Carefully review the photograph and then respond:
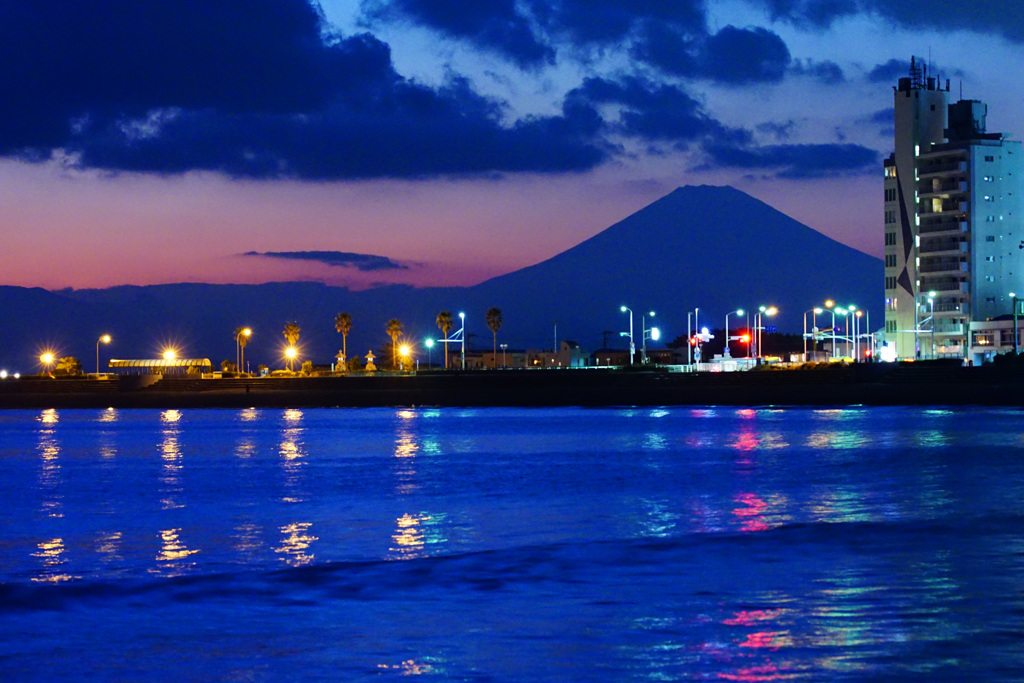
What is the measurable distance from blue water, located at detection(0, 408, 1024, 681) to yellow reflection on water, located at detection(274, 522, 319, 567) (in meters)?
0.09

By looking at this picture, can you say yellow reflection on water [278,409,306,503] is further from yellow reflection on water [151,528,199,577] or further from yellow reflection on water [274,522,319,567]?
yellow reflection on water [151,528,199,577]

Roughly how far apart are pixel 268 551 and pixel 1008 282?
11555 centimetres

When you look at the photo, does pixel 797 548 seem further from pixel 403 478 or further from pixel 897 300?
pixel 897 300

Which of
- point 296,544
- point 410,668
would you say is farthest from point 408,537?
point 410,668

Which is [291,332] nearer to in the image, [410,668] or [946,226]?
[946,226]

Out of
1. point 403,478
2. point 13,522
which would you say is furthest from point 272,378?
point 13,522

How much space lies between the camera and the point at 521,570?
17.7m

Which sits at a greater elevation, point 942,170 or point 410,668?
point 942,170

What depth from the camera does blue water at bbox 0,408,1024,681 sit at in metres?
12.0

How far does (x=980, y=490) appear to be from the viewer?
2864cm

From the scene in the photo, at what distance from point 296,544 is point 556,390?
9155 cm

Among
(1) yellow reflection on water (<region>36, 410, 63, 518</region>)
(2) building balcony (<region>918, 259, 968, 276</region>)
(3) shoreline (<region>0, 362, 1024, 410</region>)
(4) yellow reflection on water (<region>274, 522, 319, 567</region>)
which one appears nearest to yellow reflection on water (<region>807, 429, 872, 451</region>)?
(1) yellow reflection on water (<region>36, 410, 63, 518</region>)

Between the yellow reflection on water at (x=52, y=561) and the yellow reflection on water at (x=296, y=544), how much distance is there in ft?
10.7

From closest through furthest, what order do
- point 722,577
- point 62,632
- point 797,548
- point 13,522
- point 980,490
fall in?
point 62,632 → point 722,577 → point 797,548 → point 13,522 → point 980,490
